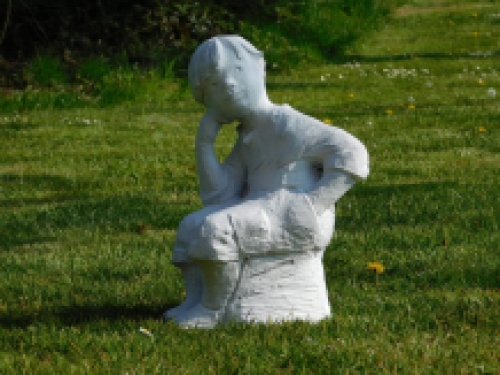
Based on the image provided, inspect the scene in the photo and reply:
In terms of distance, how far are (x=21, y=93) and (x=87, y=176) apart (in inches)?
171

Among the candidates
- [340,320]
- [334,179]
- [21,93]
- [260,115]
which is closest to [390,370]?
[340,320]

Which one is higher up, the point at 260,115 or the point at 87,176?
the point at 260,115

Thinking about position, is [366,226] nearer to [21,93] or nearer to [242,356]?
[242,356]

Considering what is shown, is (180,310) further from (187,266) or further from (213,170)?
(213,170)

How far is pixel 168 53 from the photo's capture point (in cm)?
1316

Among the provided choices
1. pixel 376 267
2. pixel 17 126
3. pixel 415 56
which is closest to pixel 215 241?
pixel 376 267

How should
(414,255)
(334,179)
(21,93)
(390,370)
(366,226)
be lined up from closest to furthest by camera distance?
(390,370), (334,179), (414,255), (366,226), (21,93)

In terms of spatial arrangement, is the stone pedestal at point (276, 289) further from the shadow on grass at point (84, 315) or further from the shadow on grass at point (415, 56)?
the shadow on grass at point (415, 56)

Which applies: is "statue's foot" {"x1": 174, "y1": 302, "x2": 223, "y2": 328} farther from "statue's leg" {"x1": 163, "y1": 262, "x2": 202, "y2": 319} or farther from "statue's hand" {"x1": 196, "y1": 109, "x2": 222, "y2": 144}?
"statue's hand" {"x1": 196, "y1": 109, "x2": 222, "y2": 144}

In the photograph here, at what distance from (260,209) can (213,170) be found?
1.22ft

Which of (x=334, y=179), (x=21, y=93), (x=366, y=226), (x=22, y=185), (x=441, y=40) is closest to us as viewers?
(x=334, y=179)

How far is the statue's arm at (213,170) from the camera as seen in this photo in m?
3.54

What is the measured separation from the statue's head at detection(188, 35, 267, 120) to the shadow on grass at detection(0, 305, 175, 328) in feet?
3.12

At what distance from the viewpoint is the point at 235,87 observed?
3365 mm
